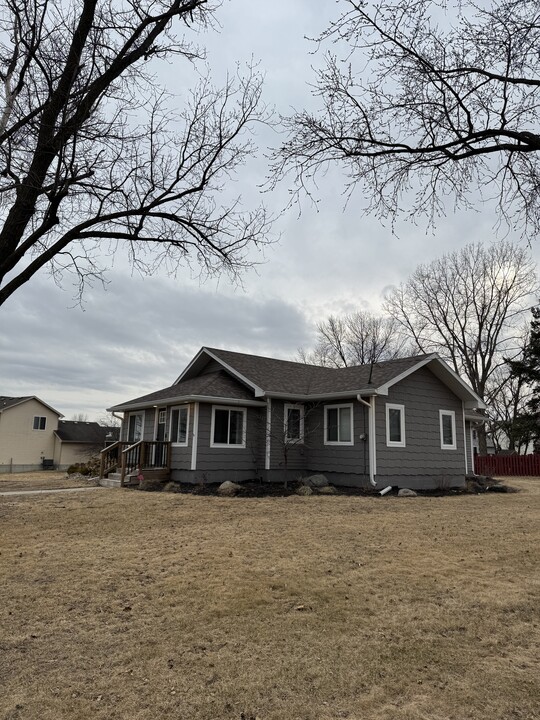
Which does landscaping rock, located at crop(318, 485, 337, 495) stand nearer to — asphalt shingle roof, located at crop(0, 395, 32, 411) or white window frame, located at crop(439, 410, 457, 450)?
white window frame, located at crop(439, 410, 457, 450)

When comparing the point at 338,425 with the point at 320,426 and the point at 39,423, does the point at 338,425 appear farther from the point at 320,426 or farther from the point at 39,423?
the point at 39,423

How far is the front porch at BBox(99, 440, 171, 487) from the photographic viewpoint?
16.5 m

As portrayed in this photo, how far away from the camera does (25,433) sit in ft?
126

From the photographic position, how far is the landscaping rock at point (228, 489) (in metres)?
14.1

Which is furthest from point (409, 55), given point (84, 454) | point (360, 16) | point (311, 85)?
point (84, 454)

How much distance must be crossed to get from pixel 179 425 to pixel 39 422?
88.2 feet

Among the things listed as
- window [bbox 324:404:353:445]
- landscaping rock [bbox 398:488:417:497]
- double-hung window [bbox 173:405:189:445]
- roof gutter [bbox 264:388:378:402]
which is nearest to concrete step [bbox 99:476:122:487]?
double-hung window [bbox 173:405:189:445]

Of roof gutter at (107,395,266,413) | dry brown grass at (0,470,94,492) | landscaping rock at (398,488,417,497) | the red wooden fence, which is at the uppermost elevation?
roof gutter at (107,395,266,413)

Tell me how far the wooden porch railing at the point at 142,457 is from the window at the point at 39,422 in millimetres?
23683

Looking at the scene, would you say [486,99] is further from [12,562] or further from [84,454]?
[84,454]

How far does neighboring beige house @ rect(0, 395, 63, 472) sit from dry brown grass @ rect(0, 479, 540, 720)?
3151 cm

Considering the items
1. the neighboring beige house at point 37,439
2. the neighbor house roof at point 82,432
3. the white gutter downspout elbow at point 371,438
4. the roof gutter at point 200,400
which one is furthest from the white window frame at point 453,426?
the neighbor house roof at point 82,432

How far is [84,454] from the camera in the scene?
40.2 meters

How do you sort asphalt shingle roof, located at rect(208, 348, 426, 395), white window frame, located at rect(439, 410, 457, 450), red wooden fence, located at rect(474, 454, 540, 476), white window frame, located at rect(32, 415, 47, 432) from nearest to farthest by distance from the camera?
1. asphalt shingle roof, located at rect(208, 348, 426, 395)
2. white window frame, located at rect(439, 410, 457, 450)
3. red wooden fence, located at rect(474, 454, 540, 476)
4. white window frame, located at rect(32, 415, 47, 432)
